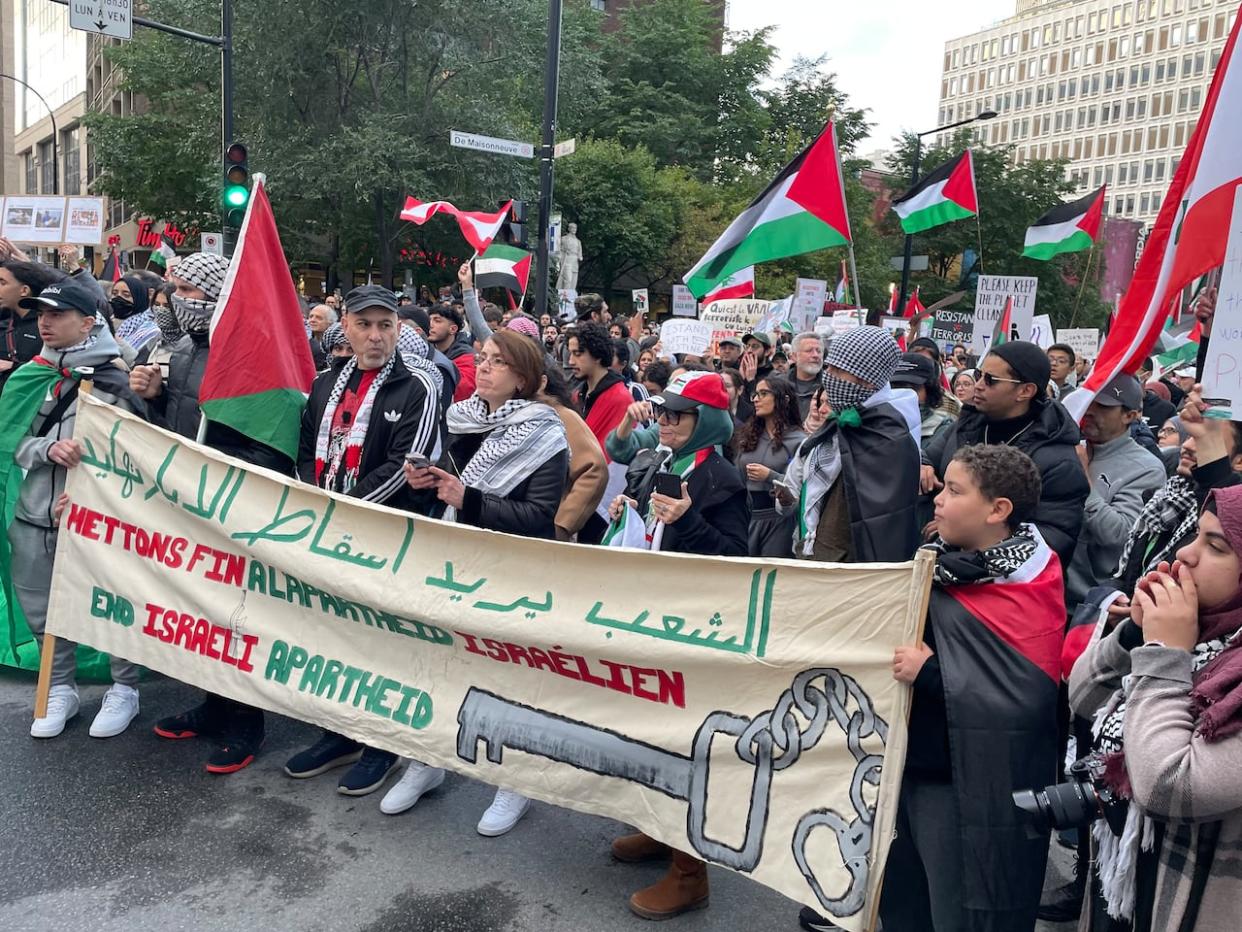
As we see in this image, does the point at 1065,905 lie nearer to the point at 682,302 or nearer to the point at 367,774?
the point at 367,774

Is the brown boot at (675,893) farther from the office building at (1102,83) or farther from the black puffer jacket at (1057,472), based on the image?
the office building at (1102,83)

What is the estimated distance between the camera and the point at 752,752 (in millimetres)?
2955

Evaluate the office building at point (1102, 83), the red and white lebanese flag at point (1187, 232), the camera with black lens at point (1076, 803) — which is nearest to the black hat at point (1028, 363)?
the red and white lebanese flag at point (1187, 232)

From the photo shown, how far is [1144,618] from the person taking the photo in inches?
84.8

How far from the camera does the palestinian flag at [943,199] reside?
11359 millimetres

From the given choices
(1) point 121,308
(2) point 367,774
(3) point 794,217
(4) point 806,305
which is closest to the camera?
(2) point 367,774

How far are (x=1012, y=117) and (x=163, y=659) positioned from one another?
12538 centimetres

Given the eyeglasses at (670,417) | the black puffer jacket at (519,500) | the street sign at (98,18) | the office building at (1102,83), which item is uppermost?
the office building at (1102,83)

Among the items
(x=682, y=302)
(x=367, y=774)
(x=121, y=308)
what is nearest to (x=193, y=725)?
(x=367, y=774)

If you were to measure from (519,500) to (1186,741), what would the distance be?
8.30 feet

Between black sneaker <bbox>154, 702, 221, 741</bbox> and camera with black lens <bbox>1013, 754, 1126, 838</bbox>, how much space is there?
3476 millimetres

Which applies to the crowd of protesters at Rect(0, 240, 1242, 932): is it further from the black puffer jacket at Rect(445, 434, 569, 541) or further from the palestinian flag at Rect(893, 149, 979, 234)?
the palestinian flag at Rect(893, 149, 979, 234)

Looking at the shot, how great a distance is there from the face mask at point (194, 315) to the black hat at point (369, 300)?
28.6 inches

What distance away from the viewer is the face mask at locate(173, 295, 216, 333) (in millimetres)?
4598
